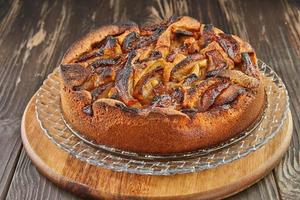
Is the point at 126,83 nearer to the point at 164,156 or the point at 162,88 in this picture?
the point at 162,88

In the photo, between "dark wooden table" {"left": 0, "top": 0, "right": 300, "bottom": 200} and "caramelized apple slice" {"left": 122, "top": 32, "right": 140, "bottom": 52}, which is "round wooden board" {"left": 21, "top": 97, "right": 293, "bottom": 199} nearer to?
"dark wooden table" {"left": 0, "top": 0, "right": 300, "bottom": 200}

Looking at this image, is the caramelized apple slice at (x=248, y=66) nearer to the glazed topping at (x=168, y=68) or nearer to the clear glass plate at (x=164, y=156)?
the glazed topping at (x=168, y=68)

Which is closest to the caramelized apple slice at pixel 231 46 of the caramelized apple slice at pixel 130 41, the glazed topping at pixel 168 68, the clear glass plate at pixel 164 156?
the glazed topping at pixel 168 68

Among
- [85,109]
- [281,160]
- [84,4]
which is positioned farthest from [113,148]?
[84,4]

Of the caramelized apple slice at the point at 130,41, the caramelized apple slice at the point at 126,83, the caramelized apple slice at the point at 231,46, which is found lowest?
the caramelized apple slice at the point at 231,46

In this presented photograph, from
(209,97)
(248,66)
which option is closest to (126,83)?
(209,97)

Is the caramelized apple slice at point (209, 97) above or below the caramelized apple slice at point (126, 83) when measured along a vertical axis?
below
